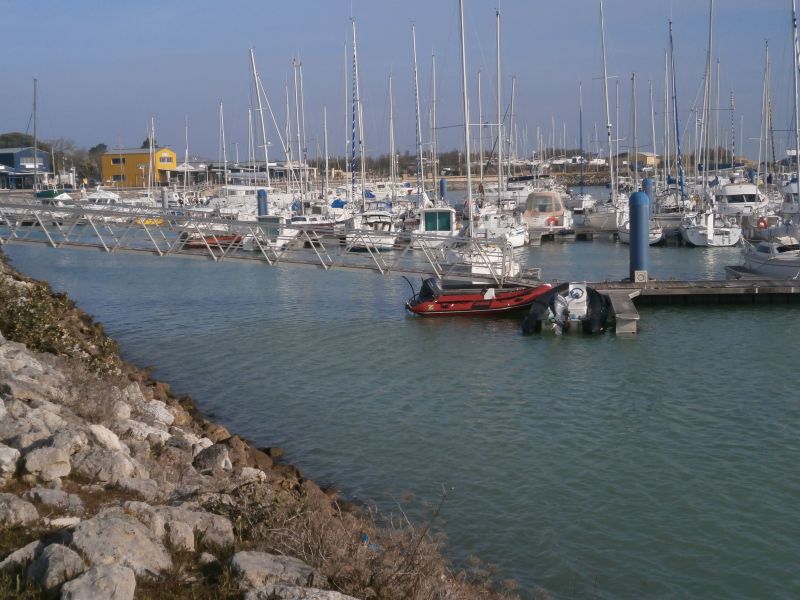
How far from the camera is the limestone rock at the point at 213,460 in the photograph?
39.2 feet

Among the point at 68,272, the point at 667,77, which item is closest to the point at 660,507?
the point at 68,272

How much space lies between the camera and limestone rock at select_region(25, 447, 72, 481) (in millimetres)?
9148

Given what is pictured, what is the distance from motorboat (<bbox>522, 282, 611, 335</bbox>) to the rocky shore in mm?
12334

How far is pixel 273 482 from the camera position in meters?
11.7

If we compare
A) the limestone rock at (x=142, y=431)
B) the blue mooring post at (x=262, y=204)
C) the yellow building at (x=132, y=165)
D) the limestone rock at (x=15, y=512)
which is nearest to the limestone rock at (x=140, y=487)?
the limestone rock at (x=15, y=512)

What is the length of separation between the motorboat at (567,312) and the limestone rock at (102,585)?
18925 mm

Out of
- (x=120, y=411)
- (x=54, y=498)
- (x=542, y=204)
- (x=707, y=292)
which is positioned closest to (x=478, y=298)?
(x=707, y=292)

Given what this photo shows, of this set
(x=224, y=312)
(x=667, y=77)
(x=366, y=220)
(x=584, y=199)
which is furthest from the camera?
(x=584, y=199)

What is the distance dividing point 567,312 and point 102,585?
19592 mm

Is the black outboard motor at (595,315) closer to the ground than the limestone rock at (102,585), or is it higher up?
higher up

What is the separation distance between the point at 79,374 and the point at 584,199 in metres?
51.3

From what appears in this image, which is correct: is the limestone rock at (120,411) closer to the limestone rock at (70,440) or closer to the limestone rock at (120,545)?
the limestone rock at (70,440)

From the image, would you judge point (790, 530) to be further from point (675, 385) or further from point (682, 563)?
point (675, 385)

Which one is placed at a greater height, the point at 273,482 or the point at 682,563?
the point at 273,482
